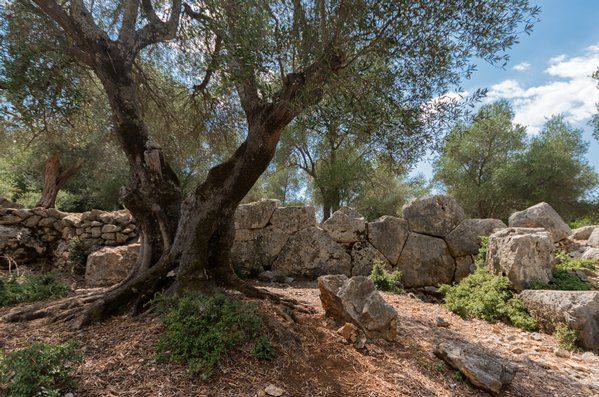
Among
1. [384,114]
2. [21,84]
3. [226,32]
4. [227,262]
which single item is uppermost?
[226,32]

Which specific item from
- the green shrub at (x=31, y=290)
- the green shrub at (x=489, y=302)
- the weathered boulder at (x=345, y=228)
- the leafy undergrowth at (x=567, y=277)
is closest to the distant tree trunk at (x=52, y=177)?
the green shrub at (x=31, y=290)

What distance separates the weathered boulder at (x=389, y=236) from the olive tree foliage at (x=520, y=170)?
9202mm

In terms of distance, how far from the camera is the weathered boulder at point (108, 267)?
7352mm

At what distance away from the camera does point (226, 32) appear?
429cm

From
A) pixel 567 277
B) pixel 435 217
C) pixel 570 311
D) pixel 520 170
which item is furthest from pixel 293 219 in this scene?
pixel 520 170

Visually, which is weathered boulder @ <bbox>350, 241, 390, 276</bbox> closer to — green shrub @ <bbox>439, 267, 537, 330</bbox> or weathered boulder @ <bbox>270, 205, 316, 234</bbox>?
weathered boulder @ <bbox>270, 205, 316, 234</bbox>

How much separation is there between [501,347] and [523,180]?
14.2m

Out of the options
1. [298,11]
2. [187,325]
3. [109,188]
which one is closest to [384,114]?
[298,11]

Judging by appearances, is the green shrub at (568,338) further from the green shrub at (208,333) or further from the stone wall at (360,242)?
the green shrub at (208,333)

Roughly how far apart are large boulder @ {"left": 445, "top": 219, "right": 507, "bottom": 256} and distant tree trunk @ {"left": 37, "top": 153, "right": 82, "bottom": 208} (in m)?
17.3

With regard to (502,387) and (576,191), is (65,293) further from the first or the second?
(576,191)

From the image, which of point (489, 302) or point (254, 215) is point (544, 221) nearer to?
point (489, 302)

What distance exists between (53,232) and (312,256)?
303 inches

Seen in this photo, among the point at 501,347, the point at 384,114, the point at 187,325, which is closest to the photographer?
the point at 187,325
